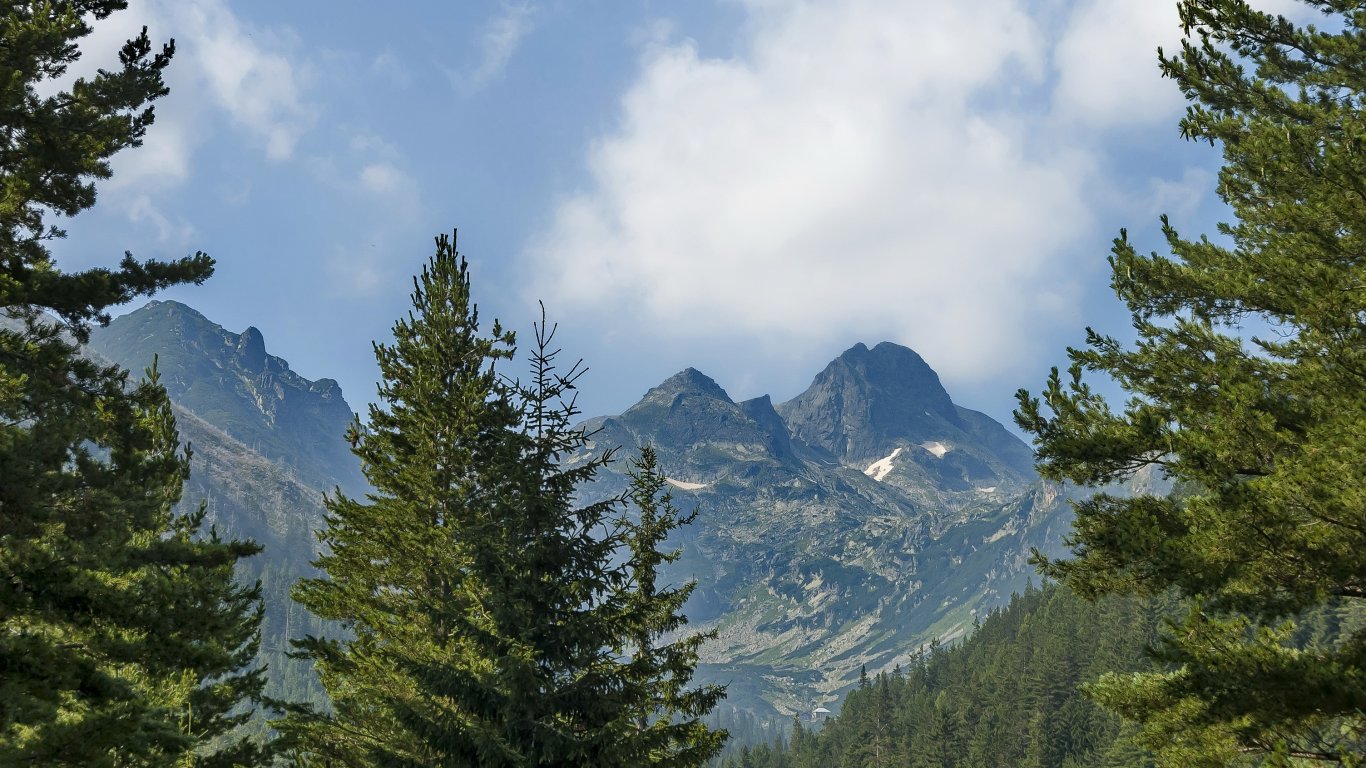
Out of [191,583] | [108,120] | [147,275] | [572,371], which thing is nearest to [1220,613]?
[572,371]

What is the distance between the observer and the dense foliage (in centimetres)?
7838

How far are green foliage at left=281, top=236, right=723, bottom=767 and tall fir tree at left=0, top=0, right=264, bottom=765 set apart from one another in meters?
3.11

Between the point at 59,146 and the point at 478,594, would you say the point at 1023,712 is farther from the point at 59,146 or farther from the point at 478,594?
the point at 59,146

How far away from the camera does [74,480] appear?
33.6ft

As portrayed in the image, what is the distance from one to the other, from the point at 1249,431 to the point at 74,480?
1546 centimetres

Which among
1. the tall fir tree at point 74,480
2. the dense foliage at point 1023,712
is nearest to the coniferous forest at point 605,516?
the tall fir tree at point 74,480

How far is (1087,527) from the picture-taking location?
41.5 ft

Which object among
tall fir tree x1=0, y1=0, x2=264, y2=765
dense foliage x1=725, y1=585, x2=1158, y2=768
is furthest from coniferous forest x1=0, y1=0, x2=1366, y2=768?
dense foliage x1=725, y1=585, x2=1158, y2=768

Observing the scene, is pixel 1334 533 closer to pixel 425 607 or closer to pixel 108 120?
pixel 425 607

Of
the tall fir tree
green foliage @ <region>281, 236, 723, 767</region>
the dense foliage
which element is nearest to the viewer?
the tall fir tree

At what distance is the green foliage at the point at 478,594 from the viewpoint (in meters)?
11.9

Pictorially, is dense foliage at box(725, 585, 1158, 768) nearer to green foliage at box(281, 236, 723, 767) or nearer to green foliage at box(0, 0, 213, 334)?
green foliage at box(281, 236, 723, 767)

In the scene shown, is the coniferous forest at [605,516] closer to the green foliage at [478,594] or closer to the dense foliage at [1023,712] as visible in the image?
the green foliage at [478,594]

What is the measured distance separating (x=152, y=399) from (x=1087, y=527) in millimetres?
15454
